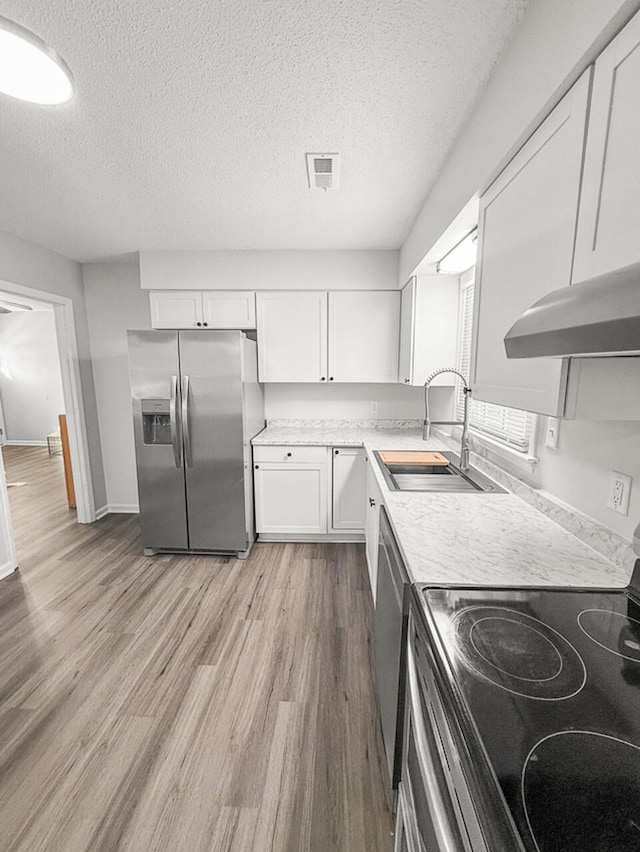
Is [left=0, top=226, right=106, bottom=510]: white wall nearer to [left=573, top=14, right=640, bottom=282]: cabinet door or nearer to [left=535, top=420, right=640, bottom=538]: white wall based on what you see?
[left=573, top=14, right=640, bottom=282]: cabinet door

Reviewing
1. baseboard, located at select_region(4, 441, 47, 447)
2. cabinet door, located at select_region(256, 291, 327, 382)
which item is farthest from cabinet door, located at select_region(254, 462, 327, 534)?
baseboard, located at select_region(4, 441, 47, 447)

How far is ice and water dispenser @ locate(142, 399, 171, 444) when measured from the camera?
281 cm

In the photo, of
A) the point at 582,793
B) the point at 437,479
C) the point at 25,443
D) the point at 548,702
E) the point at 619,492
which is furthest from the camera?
the point at 25,443

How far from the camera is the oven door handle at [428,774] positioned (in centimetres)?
63

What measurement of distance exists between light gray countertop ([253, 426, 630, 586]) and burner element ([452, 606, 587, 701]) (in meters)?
0.15

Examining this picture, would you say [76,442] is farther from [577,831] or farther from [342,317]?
[577,831]

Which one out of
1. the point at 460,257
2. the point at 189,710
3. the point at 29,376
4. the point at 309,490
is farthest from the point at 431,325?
the point at 29,376

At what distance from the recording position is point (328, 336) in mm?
3119

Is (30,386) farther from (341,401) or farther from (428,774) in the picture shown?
(428,774)

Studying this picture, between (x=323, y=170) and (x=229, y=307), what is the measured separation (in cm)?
152

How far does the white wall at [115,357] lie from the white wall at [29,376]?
3911mm

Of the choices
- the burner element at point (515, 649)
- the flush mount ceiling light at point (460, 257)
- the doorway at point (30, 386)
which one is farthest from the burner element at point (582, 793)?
the doorway at point (30, 386)

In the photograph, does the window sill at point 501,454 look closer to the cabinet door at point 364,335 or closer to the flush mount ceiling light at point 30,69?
the cabinet door at point 364,335

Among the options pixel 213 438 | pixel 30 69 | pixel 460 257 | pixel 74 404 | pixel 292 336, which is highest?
pixel 30 69
